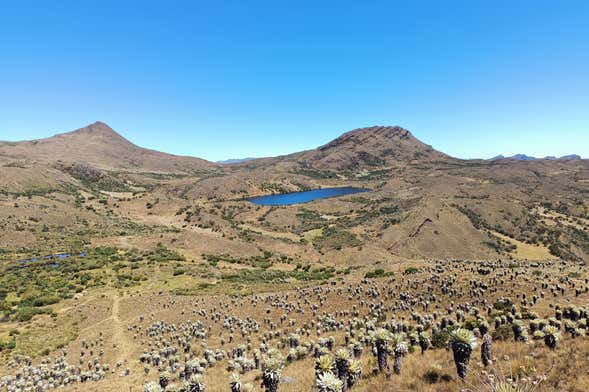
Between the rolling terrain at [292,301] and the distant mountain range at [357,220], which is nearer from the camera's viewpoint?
the rolling terrain at [292,301]

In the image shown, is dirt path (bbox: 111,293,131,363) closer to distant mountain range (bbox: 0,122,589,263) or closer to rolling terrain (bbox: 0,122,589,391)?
rolling terrain (bbox: 0,122,589,391)

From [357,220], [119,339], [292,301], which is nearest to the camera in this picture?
[119,339]

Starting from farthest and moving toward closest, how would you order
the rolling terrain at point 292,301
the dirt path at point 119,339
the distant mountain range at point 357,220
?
the distant mountain range at point 357,220 → the dirt path at point 119,339 → the rolling terrain at point 292,301

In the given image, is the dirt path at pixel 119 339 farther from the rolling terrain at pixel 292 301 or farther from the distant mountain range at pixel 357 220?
the distant mountain range at pixel 357 220

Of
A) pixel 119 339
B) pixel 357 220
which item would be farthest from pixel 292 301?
pixel 357 220

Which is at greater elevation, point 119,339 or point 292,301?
point 292,301

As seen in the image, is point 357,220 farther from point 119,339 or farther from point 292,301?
point 119,339

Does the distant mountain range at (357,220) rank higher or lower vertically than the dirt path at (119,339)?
higher

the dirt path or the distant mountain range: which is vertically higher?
the distant mountain range

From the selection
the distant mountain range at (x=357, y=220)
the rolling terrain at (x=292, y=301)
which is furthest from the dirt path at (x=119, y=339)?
the distant mountain range at (x=357, y=220)

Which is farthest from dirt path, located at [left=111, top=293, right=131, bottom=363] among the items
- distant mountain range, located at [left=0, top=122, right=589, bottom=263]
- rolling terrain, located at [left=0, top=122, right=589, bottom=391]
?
distant mountain range, located at [left=0, top=122, right=589, bottom=263]

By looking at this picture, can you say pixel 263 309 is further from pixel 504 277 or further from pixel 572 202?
pixel 572 202

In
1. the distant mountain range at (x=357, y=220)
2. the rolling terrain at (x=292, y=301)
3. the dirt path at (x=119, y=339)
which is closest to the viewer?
the rolling terrain at (x=292, y=301)
